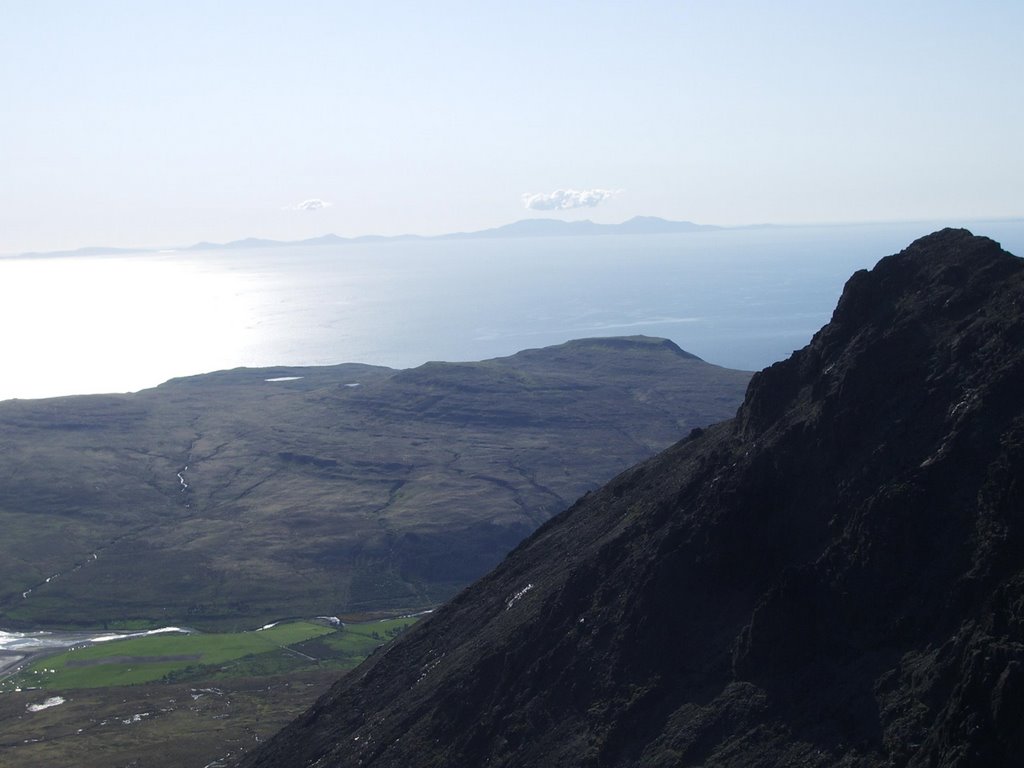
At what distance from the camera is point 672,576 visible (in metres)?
39.7

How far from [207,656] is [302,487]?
5788 centimetres

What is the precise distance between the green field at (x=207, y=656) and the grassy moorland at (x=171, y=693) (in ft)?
0.31

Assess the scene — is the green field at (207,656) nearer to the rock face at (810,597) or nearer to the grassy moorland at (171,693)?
the grassy moorland at (171,693)

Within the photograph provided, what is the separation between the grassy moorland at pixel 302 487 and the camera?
114m

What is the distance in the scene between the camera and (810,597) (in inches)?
1321

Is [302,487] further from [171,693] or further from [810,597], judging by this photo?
[810,597]

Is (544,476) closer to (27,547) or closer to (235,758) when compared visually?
(27,547)

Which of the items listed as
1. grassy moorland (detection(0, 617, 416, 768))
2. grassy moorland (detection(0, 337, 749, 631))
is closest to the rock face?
grassy moorland (detection(0, 617, 416, 768))

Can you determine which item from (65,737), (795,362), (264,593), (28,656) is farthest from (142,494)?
(795,362)

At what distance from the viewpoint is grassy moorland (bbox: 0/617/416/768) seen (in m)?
67.8

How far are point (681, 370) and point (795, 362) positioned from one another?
152 meters

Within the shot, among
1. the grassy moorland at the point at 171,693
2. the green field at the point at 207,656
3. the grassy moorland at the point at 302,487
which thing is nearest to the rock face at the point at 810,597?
the grassy moorland at the point at 171,693

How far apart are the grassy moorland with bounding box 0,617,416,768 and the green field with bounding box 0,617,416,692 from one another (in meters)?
0.09

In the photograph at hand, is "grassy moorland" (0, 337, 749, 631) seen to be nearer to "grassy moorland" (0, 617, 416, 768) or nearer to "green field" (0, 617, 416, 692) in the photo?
"green field" (0, 617, 416, 692)
